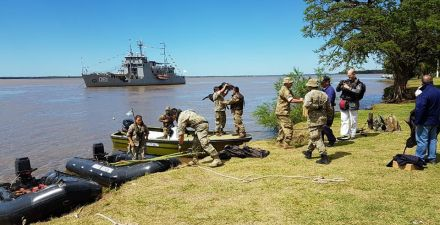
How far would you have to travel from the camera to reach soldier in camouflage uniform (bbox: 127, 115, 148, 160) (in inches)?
461

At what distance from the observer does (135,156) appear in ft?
39.1

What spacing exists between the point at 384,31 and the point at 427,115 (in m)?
18.7

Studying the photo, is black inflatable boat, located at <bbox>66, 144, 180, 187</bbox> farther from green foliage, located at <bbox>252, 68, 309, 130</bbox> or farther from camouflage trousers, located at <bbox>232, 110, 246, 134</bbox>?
green foliage, located at <bbox>252, 68, 309, 130</bbox>

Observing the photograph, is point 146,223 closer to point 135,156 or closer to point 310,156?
point 310,156

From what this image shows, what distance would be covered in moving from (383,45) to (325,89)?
569 inches

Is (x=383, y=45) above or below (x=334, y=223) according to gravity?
above

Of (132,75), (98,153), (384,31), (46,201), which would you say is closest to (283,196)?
(46,201)

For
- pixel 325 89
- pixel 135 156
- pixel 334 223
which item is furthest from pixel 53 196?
pixel 325 89

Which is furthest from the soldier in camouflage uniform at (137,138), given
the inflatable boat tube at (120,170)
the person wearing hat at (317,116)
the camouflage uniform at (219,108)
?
the person wearing hat at (317,116)

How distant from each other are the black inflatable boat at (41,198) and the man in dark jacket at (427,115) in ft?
23.3

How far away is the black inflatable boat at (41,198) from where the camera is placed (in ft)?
25.2

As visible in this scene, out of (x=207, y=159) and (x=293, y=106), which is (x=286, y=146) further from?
(x=293, y=106)

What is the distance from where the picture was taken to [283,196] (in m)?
7.15

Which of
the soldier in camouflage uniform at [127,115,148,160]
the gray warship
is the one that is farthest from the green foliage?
the gray warship
